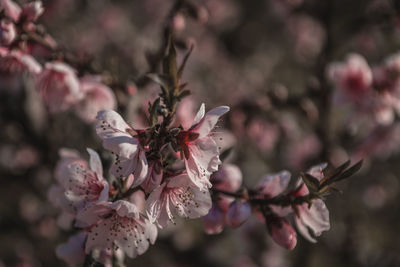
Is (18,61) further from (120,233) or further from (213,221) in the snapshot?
(213,221)

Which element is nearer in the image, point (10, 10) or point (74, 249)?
point (74, 249)

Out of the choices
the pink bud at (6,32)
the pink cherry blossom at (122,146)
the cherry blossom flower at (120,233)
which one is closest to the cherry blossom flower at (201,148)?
the pink cherry blossom at (122,146)

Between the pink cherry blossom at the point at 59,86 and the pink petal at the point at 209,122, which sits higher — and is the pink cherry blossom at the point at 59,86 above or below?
below

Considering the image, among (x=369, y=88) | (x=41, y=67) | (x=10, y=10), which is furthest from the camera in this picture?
(x=369, y=88)

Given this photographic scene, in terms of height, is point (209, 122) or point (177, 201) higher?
point (209, 122)

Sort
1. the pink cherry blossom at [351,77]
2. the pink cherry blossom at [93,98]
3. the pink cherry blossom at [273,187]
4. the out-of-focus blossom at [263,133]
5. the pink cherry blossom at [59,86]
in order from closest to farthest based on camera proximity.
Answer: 1. the pink cherry blossom at [273,187]
2. the pink cherry blossom at [59,86]
3. the pink cherry blossom at [93,98]
4. the pink cherry blossom at [351,77]
5. the out-of-focus blossom at [263,133]

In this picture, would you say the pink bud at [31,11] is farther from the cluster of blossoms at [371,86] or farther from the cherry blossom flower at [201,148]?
the cluster of blossoms at [371,86]

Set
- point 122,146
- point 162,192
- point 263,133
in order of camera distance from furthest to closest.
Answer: point 263,133 < point 162,192 < point 122,146

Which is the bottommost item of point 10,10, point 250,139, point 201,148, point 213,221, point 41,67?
point 250,139

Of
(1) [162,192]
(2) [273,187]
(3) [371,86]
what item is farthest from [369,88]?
(1) [162,192]
